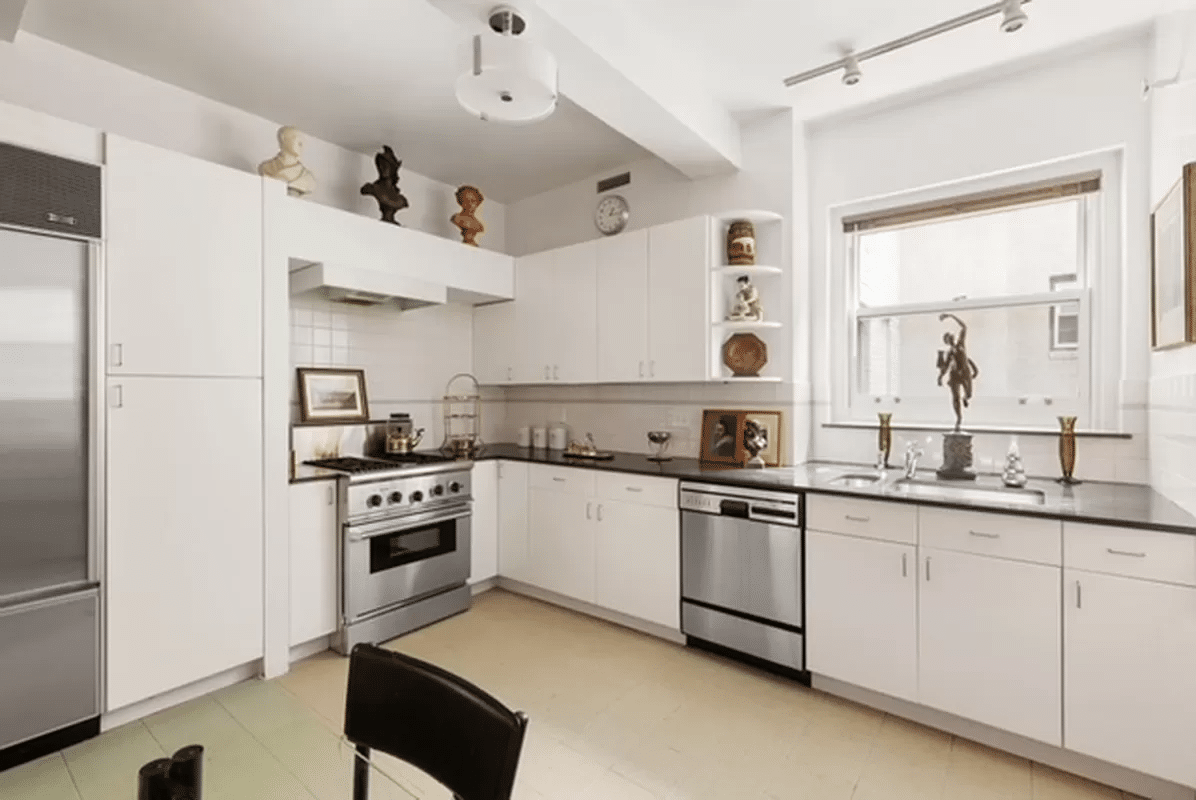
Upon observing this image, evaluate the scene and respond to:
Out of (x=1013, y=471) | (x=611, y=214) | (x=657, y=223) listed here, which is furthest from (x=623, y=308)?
(x=1013, y=471)

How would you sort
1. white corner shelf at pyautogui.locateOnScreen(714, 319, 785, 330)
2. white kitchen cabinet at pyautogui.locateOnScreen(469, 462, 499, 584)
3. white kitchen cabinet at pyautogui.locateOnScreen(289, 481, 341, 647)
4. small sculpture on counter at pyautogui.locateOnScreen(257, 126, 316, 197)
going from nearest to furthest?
white kitchen cabinet at pyautogui.locateOnScreen(289, 481, 341, 647) → small sculpture on counter at pyautogui.locateOnScreen(257, 126, 316, 197) → white corner shelf at pyautogui.locateOnScreen(714, 319, 785, 330) → white kitchen cabinet at pyautogui.locateOnScreen(469, 462, 499, 584)

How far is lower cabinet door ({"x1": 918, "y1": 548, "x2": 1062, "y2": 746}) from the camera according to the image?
202 cm

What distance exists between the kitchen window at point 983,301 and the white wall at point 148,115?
3125mm

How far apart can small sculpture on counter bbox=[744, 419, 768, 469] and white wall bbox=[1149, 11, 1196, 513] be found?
1627 millimetres

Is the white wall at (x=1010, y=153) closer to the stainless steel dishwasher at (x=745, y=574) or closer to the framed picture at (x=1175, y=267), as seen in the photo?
the framed picture at (x=1175, y=267)

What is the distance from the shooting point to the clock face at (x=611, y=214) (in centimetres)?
396

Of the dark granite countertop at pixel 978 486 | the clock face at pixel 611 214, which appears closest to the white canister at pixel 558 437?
the dark granite countertop at pixel 978 486

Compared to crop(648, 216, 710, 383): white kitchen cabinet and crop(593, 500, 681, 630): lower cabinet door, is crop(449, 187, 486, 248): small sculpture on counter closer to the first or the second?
Result: crop(648, 216, 710, 383): white kitchen cabinet

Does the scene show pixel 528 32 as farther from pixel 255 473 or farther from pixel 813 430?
pixel 813 430

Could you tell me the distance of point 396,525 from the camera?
10.3ft

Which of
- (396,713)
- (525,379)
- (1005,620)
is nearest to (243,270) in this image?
(525,379)

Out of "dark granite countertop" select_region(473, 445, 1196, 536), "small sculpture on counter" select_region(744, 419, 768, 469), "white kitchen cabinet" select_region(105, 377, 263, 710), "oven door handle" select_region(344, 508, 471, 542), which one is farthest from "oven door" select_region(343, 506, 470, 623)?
"small sculpture on counter" select_region(744, 419, 768, 469)

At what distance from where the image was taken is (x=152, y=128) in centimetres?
288

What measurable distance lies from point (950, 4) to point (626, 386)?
8.52 ft
